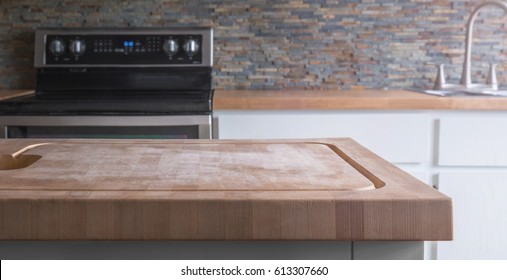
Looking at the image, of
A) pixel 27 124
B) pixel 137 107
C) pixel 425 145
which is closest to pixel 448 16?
pixel 425 145

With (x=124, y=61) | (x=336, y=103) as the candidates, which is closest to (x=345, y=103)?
(x=336, y=103)

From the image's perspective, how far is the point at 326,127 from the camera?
2453mm

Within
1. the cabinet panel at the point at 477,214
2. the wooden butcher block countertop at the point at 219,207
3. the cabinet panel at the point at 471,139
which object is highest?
the wooden butcher block countertop at the point at 219,207

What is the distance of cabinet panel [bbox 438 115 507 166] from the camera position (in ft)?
7.91

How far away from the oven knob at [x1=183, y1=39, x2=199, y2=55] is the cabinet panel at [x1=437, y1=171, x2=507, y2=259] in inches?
45.7

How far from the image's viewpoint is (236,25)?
2.99 meters

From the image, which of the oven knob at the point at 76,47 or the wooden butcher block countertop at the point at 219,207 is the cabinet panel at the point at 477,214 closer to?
the wooden butcher block countertop at the point at 219,207

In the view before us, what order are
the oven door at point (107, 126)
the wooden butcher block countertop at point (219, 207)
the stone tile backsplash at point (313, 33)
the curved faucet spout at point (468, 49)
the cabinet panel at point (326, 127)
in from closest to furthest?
the wooden butcher block countertop at point (219, 207)
the oven door at point (107, 126)
the cabinet panel at point (326, 127)
the curved faucet spout at point (468, 49)
the stone tile backsplash at point (313, 33)

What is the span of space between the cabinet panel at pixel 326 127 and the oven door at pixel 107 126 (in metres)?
0.15

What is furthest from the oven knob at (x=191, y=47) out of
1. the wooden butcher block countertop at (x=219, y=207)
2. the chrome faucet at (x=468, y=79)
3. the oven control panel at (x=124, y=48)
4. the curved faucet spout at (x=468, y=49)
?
the wooden butcher block countertop at (x=219, y=207)

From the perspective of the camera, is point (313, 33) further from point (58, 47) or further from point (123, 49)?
point (58, 47)

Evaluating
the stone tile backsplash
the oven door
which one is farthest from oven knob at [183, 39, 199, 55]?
the oven door

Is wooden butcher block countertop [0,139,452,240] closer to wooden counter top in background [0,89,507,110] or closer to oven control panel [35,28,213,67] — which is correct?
wooden counter top in background [0,89,507,110]

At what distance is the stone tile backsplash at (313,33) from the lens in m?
2.98
